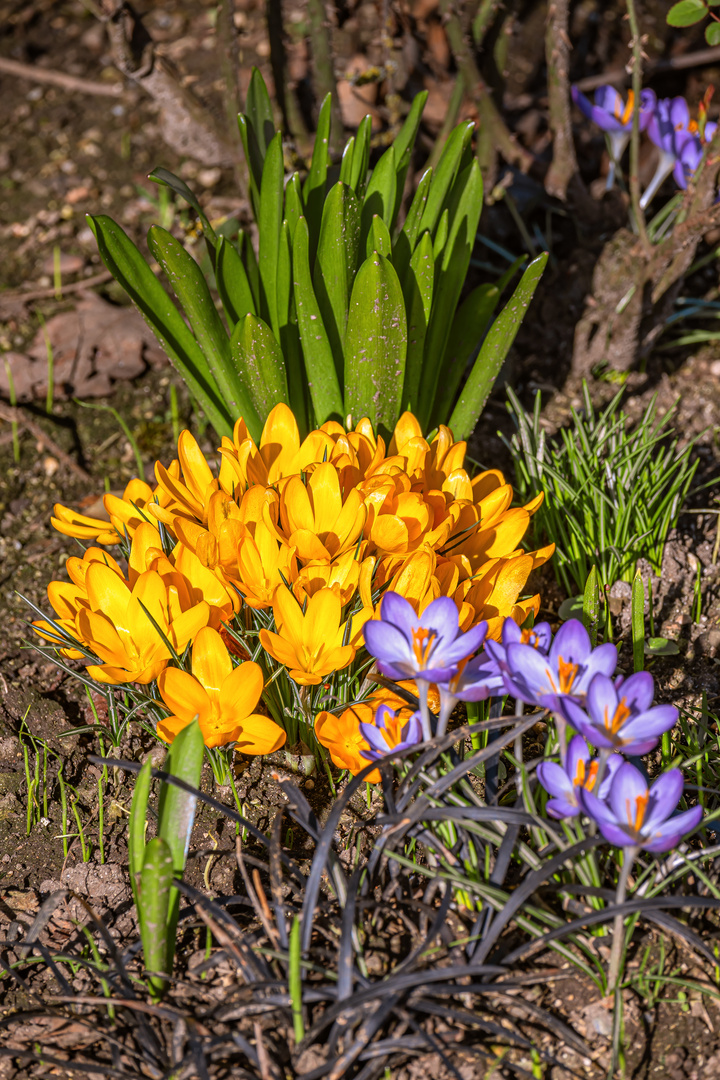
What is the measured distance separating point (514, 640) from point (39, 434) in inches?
63.4

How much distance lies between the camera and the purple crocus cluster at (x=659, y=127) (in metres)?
2.23

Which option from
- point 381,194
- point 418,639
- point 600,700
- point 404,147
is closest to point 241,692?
point 418,639

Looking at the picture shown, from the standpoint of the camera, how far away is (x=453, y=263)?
6.02ft

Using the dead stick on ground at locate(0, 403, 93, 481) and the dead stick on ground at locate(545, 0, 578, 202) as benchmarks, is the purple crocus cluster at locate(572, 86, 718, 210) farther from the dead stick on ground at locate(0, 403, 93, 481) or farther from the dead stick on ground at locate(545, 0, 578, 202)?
the dead stick on ground at locate(0, 403, 93, 481)

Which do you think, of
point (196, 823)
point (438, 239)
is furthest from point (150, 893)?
point (438, 239)

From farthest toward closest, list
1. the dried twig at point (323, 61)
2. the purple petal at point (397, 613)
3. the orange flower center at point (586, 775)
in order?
1. the dried twig at point (323, 61)
2. the purple petal at point (397, 613)
3. the orange flower center at point (586, 775)

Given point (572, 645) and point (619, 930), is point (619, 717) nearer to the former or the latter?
point (572, 645)

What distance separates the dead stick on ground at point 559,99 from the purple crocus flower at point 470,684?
1683mm

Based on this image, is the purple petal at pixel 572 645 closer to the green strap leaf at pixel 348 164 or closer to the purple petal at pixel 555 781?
the purple petal at pixel 555 781

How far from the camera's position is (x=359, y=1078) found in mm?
1118

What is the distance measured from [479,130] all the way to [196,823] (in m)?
2.07

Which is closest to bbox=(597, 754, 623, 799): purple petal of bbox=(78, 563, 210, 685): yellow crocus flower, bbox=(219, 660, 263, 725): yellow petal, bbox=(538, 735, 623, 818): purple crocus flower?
bbox=(538, 735, 623, 818): purple crocus flower

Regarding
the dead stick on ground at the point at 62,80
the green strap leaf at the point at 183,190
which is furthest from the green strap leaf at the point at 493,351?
the dead stick on ground at the point at 62,80

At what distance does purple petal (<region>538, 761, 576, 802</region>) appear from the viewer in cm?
115
